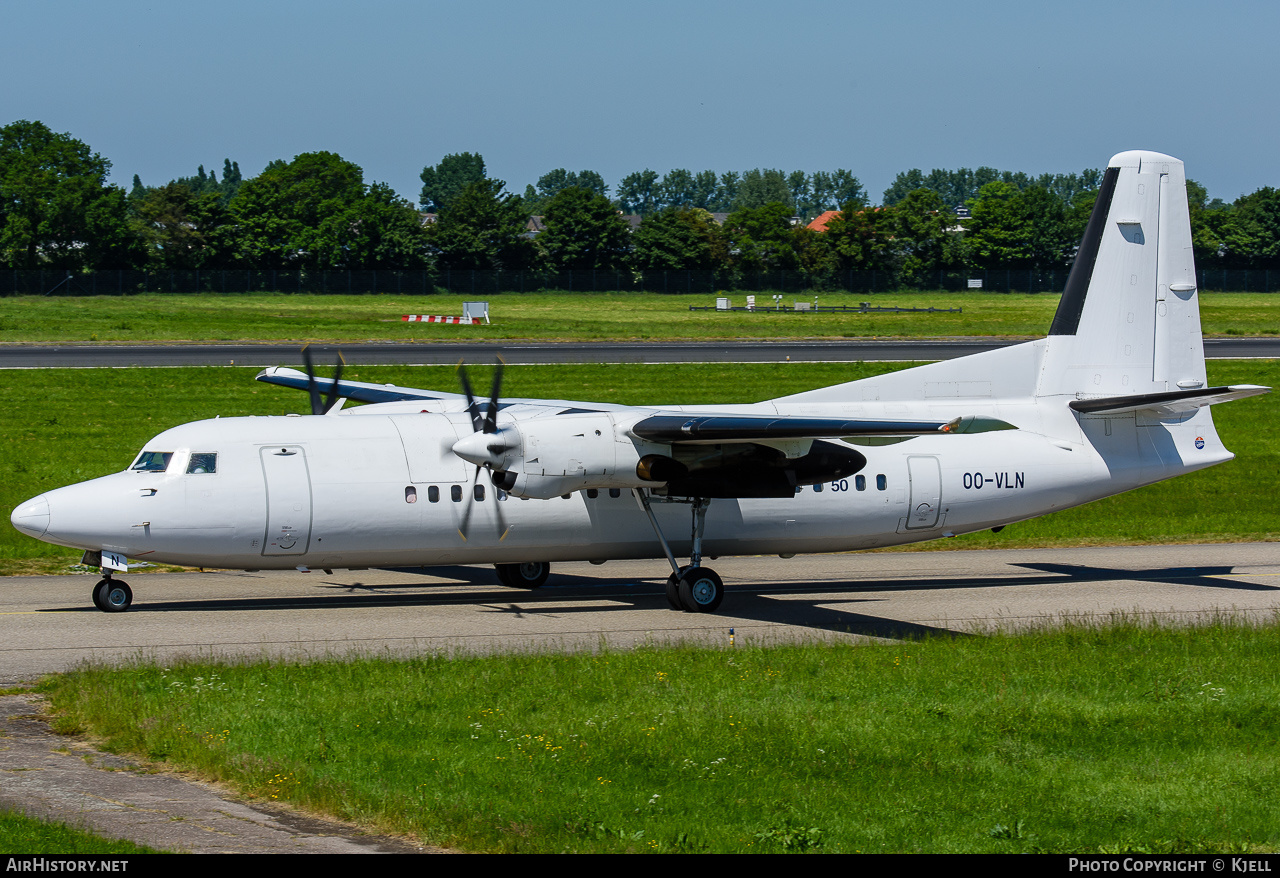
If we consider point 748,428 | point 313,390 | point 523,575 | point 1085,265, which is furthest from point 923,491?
point 313,390

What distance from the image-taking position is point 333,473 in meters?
19.2

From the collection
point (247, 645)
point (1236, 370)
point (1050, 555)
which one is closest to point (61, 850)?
point (247, 645)

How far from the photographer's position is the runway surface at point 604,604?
17.4m

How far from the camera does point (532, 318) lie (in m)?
83.7

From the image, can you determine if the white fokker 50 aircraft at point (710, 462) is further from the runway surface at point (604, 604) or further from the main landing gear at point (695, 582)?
the runway surface at point (604, 604)

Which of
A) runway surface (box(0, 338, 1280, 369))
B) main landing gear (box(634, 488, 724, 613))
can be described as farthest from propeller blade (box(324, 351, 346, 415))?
runway surface (box(0, 338, 1280, 369))

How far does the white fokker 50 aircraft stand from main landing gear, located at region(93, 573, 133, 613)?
0.14 ft

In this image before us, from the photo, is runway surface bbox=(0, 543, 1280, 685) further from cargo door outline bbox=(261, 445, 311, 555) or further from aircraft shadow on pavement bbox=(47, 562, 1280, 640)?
cargo door outline bbox=(261, 445, 311, 555)

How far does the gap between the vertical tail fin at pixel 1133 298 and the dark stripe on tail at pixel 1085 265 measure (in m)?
0.02

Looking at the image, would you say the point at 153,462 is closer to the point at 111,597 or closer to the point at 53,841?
the point at 111,597

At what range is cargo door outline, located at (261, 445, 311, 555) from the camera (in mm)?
18828

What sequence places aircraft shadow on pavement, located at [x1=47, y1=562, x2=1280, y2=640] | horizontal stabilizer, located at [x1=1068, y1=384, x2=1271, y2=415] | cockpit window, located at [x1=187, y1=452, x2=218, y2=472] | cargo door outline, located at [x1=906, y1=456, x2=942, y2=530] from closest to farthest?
cockpit window, located at [x1=187, y1=452, x2=218, y2=472] → aircraft shadow on pavement, located at [x1=47, y1=562, x2=1280, y2=640] → horizontal stabilizer, located at [x1=1068, y1=384, x2=1271, y2=415] → cargo door outline, located at [x1=906, y1=456, x2=942, y2=530]
